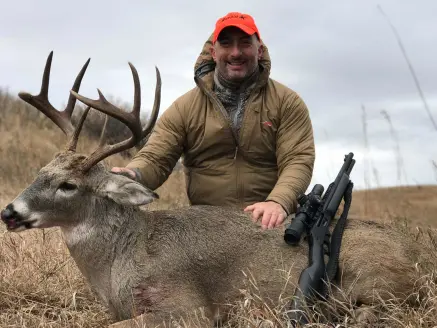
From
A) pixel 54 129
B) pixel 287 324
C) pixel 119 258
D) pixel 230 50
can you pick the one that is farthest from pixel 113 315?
pixel 54 129

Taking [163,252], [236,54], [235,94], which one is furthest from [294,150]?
[163,252]

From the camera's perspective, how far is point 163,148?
220 inches

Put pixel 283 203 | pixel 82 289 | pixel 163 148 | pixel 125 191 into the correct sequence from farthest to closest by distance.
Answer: pixel 163 148, pixel 82 289, pixel 283 203, pixel 125 191

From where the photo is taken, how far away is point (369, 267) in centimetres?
437

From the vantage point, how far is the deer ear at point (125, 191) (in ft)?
13.9

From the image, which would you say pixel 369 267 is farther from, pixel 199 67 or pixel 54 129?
pixel 54 129


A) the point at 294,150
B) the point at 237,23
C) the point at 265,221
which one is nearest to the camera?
the point at 265,221

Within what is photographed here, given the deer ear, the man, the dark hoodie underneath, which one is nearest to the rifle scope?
the deer ear

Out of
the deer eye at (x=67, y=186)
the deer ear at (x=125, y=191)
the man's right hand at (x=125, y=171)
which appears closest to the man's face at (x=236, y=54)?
the man's right hand at (x=125, y=171)

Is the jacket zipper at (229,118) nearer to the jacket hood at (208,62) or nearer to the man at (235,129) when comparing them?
the man at (235,129)

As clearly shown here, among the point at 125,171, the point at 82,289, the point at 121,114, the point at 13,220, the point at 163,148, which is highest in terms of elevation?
the point at 121,114

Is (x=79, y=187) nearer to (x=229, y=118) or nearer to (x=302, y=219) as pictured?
(x=302, y=219)

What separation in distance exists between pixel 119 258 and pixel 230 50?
6.87ft

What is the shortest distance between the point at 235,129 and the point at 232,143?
4.8 inches
